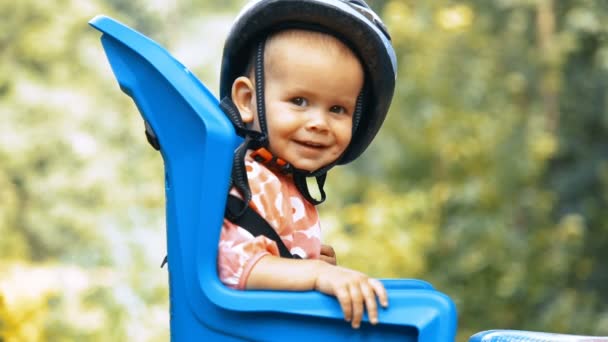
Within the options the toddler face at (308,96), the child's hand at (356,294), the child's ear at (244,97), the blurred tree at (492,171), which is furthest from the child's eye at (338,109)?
the blurred tree at (492,171)

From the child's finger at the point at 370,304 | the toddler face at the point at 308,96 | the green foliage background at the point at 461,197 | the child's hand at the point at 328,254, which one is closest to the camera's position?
the child's finger at the point at 370,304

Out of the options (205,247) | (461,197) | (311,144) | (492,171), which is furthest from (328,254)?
(492,171)

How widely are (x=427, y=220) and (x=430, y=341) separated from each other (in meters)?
4.48

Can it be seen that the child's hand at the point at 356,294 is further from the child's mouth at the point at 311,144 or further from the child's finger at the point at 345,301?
the child's mouth at the point at 311,144

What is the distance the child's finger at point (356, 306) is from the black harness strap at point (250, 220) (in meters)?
0.24

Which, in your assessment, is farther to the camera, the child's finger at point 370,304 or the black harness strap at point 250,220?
the black harness strap at point 250,220

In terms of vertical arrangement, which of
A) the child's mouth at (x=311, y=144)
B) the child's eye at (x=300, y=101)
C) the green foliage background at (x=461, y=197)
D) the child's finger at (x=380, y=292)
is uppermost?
the green foliage background at (x=461, y=197)

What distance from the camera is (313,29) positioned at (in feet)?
5.61

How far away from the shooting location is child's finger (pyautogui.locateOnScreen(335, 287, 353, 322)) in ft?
4.81

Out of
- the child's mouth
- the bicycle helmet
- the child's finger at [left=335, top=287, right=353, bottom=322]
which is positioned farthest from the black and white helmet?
the child's finger at [left=335, top=287, right=353, bottom=322]

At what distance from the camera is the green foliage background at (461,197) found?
5559 mm

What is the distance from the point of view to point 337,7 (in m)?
1.67

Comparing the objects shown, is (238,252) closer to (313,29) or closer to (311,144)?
(311,144)

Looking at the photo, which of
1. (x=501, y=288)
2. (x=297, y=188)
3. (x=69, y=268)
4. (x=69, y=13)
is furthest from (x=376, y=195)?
(x=297, y=188)
